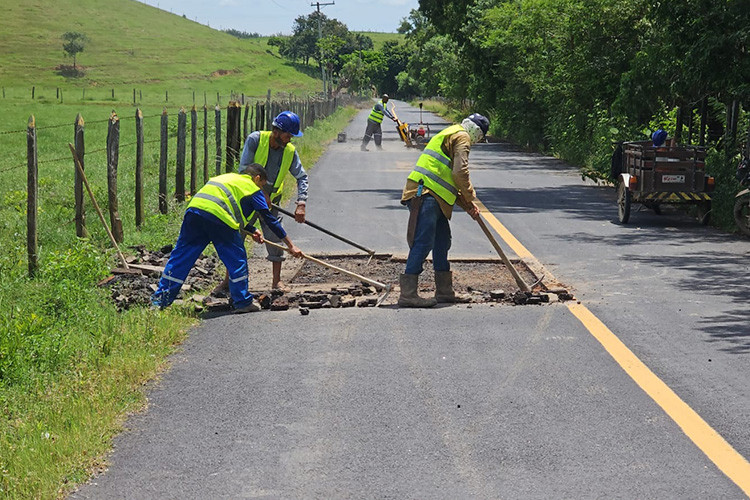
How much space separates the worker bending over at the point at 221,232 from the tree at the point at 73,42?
11347 cm

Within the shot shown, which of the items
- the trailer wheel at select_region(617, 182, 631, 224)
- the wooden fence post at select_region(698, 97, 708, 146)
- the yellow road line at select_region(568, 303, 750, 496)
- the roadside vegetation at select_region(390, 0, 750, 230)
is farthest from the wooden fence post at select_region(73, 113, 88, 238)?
the wooden fence post at select_region(698, 97, 708, 146)

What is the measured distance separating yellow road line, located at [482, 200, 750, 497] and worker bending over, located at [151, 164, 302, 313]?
2880 mm

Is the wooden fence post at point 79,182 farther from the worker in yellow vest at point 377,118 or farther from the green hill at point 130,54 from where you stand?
the green hill at point 130,54

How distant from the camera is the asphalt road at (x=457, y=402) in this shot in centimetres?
504

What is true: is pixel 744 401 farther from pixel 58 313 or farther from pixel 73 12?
pixel 73 12

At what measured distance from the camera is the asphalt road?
5.04 m

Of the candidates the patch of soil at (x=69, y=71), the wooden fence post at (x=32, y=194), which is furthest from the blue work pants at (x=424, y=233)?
the patch of soil at (x=69, y=71)

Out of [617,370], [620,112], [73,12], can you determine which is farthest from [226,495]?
[73,12]

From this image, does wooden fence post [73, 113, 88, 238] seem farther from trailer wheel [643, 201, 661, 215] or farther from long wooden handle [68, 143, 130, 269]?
trailer wheel [643, 201, 661, 215]

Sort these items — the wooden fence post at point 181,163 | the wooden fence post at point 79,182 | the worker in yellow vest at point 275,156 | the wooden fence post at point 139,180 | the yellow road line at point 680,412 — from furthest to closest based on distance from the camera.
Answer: the wooden fence post at point 181,163 → the wooden fence post at point 139,180 → the wooden fence post at point 79,182 → the worker in yellow vest at point 275,156 → the yellow road line at point 680,412

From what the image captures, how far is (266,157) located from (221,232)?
1562 mm

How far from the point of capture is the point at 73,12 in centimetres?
14900

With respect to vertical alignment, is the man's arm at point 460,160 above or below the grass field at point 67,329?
above

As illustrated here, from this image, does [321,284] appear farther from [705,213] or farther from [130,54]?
[130,54]
